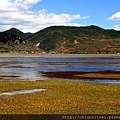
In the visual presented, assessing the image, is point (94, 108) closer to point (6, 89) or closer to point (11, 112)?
point (11, 112)

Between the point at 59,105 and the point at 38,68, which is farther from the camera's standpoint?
the point at 38,68

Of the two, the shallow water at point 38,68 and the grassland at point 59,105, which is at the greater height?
the grassland at point 59,105

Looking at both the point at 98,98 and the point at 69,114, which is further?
the point at 98,98

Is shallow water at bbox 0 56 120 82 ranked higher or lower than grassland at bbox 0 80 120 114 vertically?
lower

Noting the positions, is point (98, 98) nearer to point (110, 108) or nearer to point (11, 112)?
point (110, 108)

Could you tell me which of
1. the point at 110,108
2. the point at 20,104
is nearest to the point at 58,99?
the point at 20,104

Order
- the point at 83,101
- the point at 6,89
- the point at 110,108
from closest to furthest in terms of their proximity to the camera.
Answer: the point at 110,108, the point at 83,101, the point at 6,89

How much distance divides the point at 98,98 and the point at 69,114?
9.41m

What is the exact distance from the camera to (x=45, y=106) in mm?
26156

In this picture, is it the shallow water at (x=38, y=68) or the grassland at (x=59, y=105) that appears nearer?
the grassland at (x=59, y=105)

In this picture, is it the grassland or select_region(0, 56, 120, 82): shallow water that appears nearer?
the grassland

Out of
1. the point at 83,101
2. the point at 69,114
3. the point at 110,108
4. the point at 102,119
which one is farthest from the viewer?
the point at 83,101

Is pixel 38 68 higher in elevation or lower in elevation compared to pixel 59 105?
lower

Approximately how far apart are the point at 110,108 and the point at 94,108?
51.3 inches
